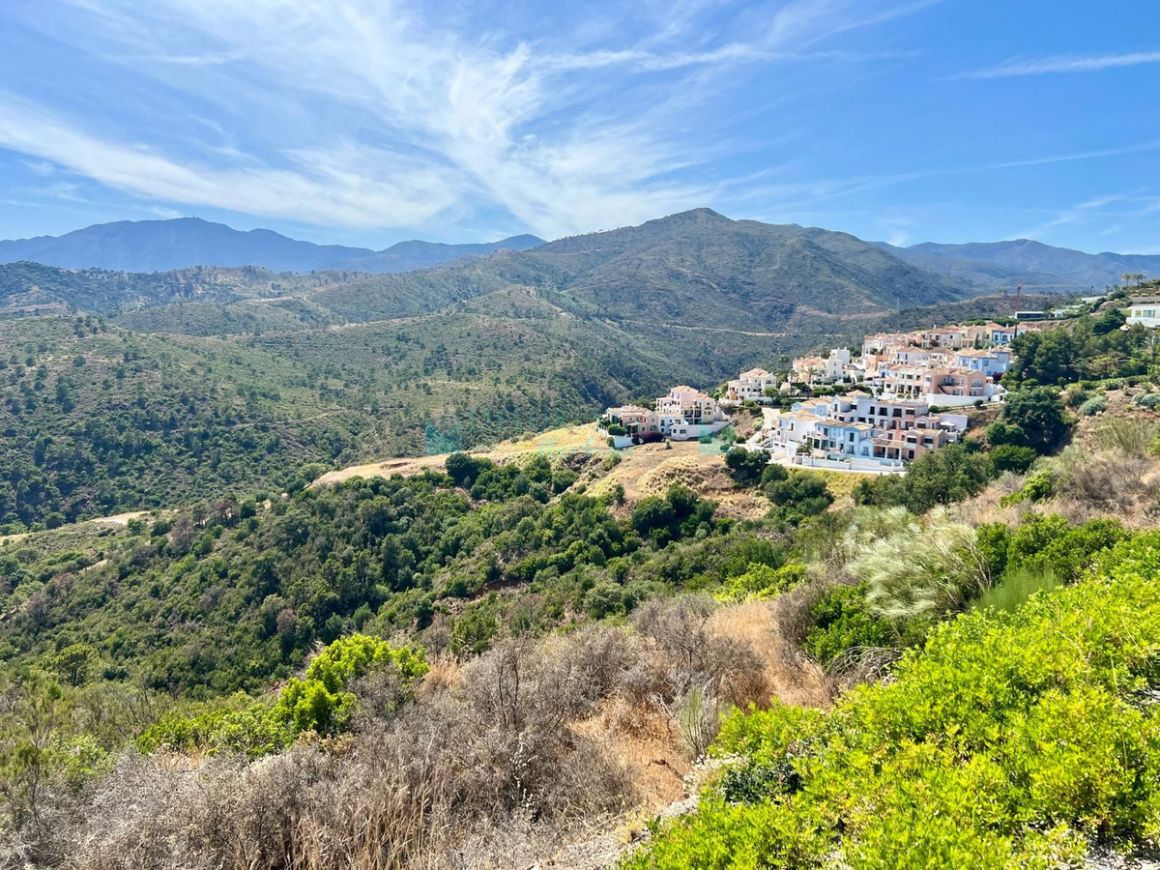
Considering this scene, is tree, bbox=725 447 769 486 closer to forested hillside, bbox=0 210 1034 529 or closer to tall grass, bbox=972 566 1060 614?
tall grass, bbox=972 566 1060 614

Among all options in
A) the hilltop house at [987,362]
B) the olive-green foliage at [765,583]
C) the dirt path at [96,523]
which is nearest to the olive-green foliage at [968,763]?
the olive-green foliage at [765,583]

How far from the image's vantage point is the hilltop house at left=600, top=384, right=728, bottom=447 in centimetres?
4612

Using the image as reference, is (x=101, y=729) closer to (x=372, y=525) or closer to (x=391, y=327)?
(x=372, y=525)

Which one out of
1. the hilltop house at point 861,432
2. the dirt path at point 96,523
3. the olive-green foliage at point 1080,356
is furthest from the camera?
the dirt path at point 96,523

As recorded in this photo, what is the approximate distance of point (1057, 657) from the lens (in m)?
3.39

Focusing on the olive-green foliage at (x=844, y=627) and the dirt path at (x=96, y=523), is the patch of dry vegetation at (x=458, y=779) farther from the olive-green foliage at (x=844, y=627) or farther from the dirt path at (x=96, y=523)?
the dirt path at (x=96, y=523)

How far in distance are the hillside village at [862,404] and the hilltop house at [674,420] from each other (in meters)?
0.08

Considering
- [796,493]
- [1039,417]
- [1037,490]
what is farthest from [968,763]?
[1039,417]

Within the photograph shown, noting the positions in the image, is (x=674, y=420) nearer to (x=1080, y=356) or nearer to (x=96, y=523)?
(x=1080, y=356)

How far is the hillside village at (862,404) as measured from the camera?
116 feet

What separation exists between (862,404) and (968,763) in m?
40.0

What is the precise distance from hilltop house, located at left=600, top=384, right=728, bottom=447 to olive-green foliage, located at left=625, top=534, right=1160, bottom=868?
41.9m

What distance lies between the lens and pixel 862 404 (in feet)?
128

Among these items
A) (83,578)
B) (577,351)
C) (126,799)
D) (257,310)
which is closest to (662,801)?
(126,799)
